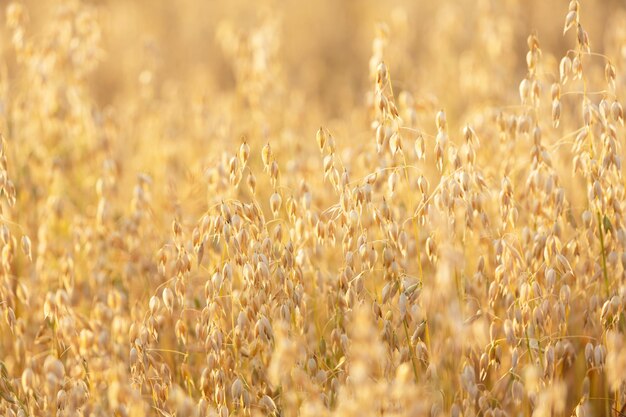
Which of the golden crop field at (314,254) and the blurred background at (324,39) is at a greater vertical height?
the blurred background at (324,39)

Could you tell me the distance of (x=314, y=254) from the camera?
A: 9.08ft

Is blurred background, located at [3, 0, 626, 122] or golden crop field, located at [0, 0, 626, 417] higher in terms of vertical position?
blurred background, located at [3, 0, 626, 122]

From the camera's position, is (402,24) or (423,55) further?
(423,55)

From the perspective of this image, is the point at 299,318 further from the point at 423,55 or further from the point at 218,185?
the point at 423,55

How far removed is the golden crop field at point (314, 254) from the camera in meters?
2.27

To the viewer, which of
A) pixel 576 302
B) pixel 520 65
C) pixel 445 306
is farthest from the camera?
pixel 520 65

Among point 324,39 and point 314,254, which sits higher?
point 324,39

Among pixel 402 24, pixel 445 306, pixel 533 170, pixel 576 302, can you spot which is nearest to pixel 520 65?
pixel 402 24

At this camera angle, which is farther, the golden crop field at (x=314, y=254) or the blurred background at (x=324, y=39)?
the blurred background at (x=324, y=39)

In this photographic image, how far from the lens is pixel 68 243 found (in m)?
3.77

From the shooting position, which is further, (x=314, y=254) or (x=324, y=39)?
(x=324, y=39)

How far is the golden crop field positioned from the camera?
227 centimetres

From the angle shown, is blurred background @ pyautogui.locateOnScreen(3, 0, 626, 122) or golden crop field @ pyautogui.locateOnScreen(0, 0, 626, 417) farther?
blurred background @ pyautogui.locateOnScreen(3, 0, 626, 122)

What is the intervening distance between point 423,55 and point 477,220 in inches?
200
